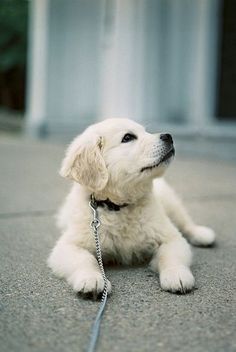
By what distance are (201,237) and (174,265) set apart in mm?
917

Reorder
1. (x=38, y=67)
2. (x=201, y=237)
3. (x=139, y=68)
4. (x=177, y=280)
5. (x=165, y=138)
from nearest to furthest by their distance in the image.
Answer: (x=177, y=280), (x=165, y=138), (x=201, y=237), (x=139, y=68), (x=38, y=67)

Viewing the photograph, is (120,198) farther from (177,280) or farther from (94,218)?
(177,280)

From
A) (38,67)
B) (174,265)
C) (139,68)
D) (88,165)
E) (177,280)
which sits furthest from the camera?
(38,67)

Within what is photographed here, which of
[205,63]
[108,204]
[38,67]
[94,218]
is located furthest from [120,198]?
[38,67]

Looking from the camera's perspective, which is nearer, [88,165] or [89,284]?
[89,284]

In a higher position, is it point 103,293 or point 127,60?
point 127,60

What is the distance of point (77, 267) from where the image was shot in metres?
2.38

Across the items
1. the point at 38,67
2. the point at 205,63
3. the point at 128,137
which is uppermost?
the point at 205,63

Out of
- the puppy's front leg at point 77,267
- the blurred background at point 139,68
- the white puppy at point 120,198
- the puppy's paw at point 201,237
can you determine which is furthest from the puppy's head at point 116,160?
the blurred background at point 139,68

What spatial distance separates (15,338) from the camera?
70.3 inches

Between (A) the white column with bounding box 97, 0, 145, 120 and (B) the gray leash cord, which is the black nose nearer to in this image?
(B) the gray leash cord

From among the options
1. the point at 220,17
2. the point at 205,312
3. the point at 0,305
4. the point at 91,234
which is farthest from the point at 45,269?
the point at 220,17

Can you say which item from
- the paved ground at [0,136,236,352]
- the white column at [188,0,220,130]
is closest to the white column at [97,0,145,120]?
the white column at [188,0,220,130]

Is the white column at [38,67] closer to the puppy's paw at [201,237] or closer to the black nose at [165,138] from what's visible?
the puppy's paw at [201,237]
